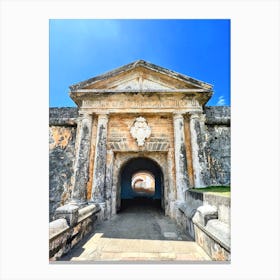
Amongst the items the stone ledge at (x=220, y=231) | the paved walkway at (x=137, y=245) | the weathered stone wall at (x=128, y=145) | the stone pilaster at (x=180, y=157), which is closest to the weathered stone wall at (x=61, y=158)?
the weathered stone wall at (x=128, y=145)

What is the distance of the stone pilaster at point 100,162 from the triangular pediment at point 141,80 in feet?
3.68

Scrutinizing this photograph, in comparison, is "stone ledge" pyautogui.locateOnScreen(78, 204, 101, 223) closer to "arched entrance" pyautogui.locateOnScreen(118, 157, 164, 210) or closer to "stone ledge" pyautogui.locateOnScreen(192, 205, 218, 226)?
"stone ledge" pyautogui.locateOnScreen(192, 205, 218, 226)

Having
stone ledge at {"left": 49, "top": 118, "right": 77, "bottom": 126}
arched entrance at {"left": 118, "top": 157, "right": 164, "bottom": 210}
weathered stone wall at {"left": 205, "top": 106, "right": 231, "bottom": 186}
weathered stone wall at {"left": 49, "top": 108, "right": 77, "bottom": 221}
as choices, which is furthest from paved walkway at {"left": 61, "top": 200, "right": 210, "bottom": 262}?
arched entrance at {"left": 118, "top": 157, "right": 164, "bottom": 210}

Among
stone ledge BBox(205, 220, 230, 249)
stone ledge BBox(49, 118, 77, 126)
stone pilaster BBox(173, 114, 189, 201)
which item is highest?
stone ledge BBox(49, 118, 77, 126)

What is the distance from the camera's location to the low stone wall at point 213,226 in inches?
104

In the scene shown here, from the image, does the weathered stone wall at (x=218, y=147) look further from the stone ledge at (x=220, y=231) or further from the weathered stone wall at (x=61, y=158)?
the weathered stone wall at (x=61, y=158)

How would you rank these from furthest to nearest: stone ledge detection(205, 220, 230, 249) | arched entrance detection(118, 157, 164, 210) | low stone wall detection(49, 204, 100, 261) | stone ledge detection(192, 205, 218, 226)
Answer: arched entrance detection(118, 157, 164, 210) < stone ledge detection(192, 205, 218, 226) < low stone wall detection(49, 204, 100, 261) < stone ledge detection(205, 220, 230, 249)

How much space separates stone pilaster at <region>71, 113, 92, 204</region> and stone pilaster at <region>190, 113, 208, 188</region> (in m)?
3.43

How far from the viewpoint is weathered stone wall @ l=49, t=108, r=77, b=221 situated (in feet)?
22.4
